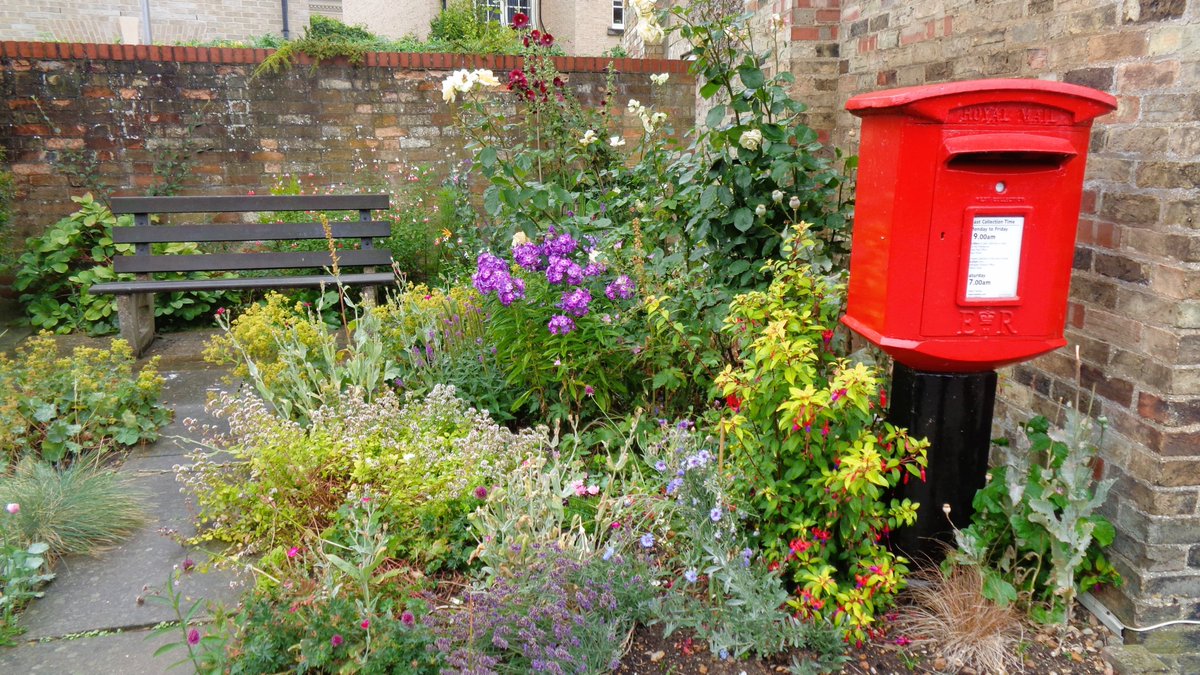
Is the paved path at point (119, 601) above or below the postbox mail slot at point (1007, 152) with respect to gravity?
below

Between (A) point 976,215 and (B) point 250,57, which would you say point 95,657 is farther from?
(B) point 250,57

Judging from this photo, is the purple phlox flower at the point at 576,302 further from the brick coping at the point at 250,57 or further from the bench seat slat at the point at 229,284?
the brick coping at the point at 250,57

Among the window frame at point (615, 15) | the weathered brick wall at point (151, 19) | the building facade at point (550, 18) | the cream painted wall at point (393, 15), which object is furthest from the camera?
the window frame at point (615, 15)

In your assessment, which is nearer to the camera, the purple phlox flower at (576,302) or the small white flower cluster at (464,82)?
the purple phlox flower at (576,302)

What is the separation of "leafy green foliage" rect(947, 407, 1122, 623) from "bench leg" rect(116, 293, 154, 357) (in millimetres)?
5467

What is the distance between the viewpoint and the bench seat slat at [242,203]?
5.98 m

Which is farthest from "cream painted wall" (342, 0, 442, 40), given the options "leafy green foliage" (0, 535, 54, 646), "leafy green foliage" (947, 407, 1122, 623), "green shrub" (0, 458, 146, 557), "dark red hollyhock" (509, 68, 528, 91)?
"leafy green foliage" (947, 407, 1122, 623)

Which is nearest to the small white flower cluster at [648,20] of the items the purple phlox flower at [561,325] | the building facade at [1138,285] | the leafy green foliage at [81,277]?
the purple phlox flower at [561,325]

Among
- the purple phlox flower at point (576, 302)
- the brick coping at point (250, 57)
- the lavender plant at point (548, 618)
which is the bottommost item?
the lavender plant at point (548, 618)

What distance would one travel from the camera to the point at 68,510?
310 centimetres

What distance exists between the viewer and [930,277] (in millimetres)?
2297

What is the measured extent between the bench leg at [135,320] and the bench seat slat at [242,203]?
65 centimetres

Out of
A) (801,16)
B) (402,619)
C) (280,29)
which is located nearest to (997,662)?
(402,619)

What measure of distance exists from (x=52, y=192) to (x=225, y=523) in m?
5.22
